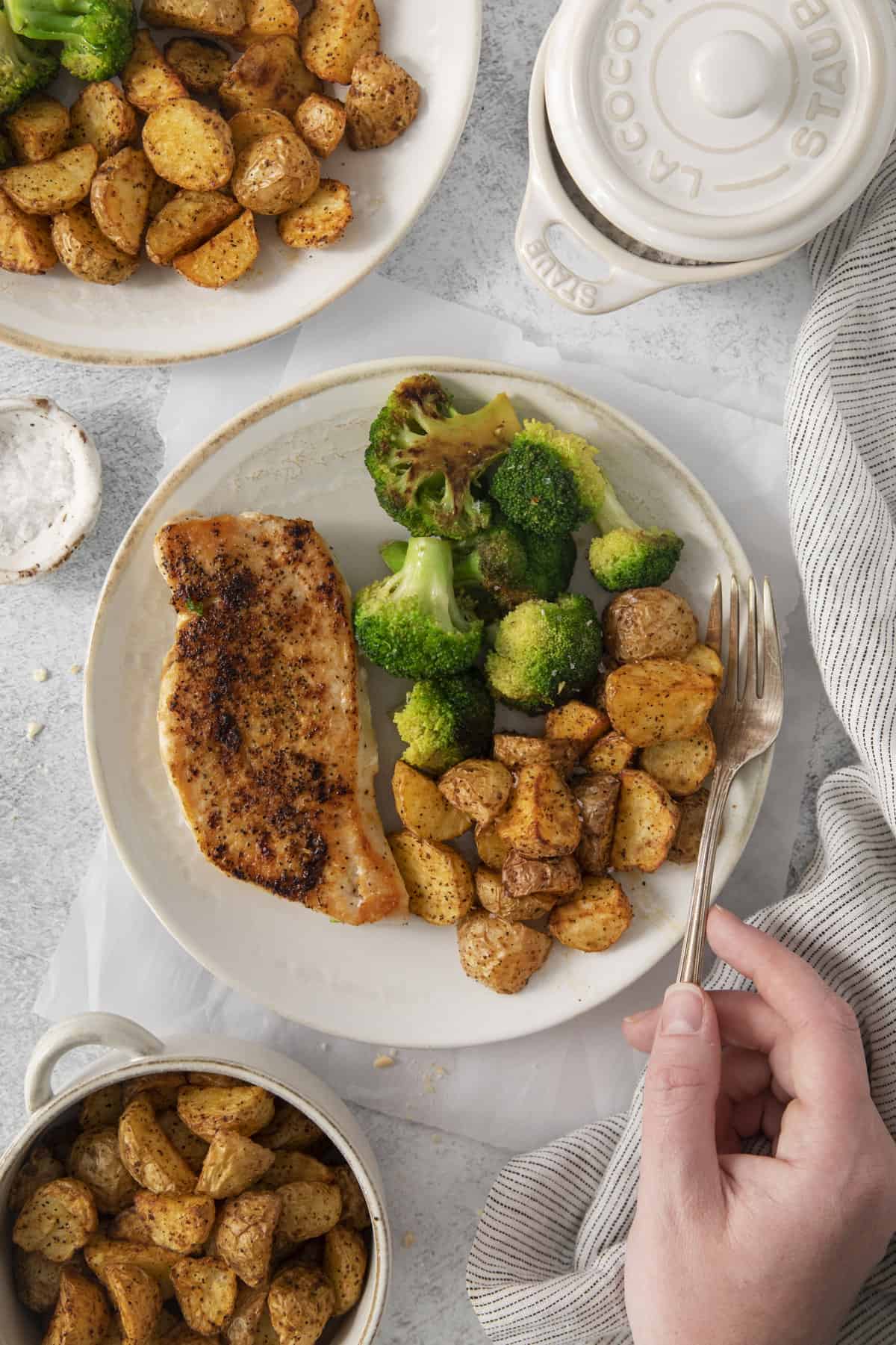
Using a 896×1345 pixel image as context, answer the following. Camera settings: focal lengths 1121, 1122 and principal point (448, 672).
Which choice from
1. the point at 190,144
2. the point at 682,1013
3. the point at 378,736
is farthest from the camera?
the point at 378,736

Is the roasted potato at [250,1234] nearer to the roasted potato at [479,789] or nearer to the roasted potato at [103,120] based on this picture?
the roasted potato at [479,789]

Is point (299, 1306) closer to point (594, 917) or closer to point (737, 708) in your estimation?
point (594, 917)

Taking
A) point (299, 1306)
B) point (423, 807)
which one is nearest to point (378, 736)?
point (423, 807)

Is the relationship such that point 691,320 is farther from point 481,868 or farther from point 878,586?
point 481,868

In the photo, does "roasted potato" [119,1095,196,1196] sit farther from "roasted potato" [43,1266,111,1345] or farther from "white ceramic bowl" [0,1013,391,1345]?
"roasted potato" [43,1266,111,1345]

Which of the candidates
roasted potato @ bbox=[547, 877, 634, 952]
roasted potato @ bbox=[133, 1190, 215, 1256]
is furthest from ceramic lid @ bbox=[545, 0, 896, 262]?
roasted potato @ bbox=[133, 1190, 215, 1256]

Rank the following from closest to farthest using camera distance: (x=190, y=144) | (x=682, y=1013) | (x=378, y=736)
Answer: (x=682, y=1013), (x=190, y=144), (x=378, y=736)

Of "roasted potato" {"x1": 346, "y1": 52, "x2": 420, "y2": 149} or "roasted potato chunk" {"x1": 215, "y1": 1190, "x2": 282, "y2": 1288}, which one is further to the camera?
"roasted potato" {"x1": 346, "y1": 52, "x2": 420, "y2": 149}
